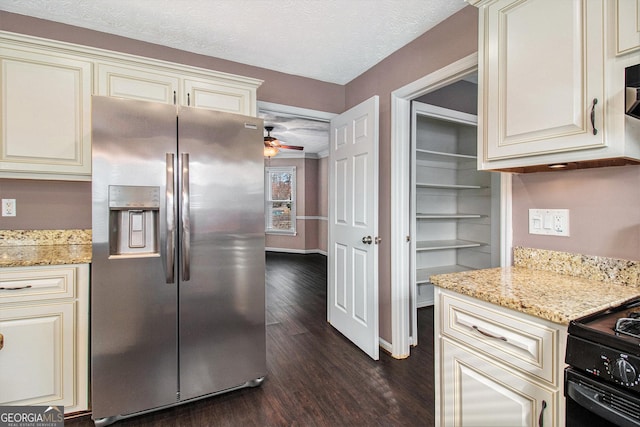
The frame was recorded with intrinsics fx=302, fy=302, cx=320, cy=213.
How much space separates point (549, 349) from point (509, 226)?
0.80m

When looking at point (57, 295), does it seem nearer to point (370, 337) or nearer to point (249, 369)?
point (249, 369)

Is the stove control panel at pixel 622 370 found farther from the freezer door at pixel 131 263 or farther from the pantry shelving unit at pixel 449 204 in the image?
the pantry shelving unit at pixel 449 204

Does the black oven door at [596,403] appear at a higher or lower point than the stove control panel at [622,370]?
lower

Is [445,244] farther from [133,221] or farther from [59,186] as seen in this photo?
[59,186]

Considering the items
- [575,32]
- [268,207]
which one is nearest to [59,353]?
[575,32]

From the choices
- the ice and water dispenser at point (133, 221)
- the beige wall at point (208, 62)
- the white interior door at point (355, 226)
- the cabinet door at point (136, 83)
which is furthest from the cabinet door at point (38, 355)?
the white interior door at point (355, 226)

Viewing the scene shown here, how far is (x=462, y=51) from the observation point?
1.94m

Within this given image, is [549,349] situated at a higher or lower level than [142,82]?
lower

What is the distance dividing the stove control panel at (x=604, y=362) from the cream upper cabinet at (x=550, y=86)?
655mm

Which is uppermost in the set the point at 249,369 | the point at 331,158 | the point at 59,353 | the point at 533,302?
the point at 331,158

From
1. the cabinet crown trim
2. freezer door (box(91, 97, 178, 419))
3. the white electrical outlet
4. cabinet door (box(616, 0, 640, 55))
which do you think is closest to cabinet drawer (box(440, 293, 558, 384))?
cabinet door (box(616, 0, 640, 55))

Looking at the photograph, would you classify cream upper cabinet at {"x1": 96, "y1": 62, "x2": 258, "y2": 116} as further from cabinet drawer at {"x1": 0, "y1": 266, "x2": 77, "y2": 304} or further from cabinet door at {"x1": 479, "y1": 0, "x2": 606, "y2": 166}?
cabinet door at {"x1": 479, "y1": 0, "x2": 606, "y2": 166}

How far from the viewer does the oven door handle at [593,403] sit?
29.7 inches

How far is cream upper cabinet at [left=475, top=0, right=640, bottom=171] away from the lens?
104 cm
